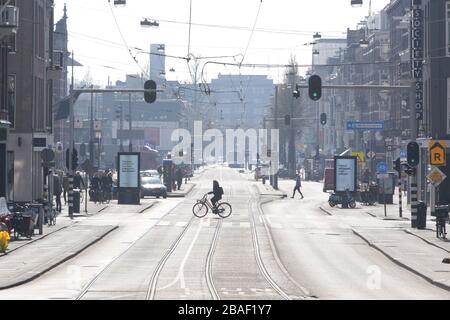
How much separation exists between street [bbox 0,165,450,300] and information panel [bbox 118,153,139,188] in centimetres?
1136

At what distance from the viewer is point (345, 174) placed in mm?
74375

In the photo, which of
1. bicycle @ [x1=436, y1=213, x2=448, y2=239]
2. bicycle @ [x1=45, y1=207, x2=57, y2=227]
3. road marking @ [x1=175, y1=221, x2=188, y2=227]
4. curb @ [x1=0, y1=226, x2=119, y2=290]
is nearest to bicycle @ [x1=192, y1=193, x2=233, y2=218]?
road marking @ [x1=175, y1=221, x2=188, y2=227]

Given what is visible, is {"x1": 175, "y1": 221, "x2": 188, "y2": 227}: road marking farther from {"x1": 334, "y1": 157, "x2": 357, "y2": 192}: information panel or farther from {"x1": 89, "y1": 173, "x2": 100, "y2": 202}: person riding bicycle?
{"x1": 334, "y1": 157, "x2": 357, "y2": 192}: information panel

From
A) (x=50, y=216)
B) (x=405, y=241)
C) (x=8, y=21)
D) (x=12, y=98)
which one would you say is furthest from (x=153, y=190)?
(x=405, y=241)

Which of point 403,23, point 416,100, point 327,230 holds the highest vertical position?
point 403,23

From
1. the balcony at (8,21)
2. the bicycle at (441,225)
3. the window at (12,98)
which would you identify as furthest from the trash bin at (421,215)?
the window at (12,98)

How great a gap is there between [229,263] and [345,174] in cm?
4099

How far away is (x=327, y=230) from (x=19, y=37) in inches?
Answer: 907

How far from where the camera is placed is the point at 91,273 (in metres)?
30.2

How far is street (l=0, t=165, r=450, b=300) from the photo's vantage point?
25.6m

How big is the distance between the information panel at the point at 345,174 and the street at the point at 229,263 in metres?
14.1

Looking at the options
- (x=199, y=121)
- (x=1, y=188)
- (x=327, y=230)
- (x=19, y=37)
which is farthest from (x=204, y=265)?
(x=199, y=121)

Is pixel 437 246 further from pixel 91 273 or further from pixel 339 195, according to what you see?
pixel 339 195

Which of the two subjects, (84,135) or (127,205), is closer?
(127,205)
